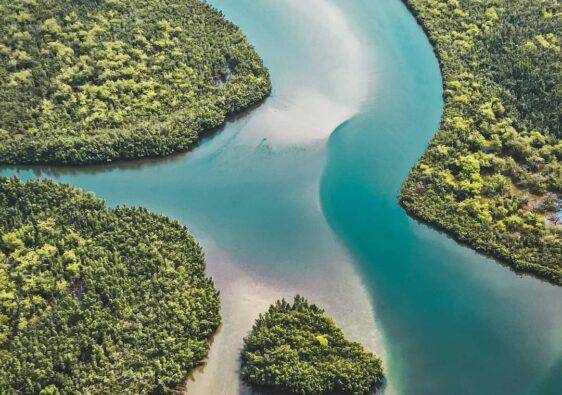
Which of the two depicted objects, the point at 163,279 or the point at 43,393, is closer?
the point at 43,393

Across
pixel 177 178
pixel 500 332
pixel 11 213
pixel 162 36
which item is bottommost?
pixel 11 213

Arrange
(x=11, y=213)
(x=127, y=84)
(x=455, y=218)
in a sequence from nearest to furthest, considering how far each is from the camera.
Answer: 1. (x=11, y=213)
2. (x=455, y=218)
3. (x=127, y=84)

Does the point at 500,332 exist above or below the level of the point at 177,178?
above

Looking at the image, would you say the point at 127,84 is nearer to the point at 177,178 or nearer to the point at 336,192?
the point at 177,178

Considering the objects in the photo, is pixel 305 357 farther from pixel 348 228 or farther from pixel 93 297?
pixel 93 297

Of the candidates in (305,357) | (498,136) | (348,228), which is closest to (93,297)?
(305,357)

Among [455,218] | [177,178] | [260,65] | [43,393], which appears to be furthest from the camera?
[260,65]

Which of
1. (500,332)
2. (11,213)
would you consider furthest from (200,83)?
(500,332)
